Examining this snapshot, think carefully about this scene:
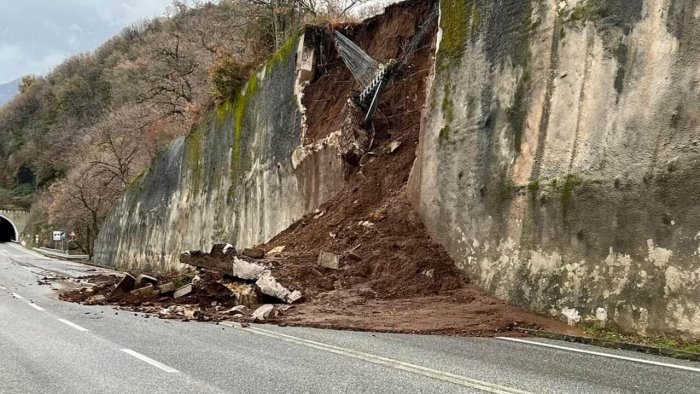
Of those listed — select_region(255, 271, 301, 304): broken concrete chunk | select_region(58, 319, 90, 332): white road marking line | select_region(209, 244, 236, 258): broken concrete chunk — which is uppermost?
select_region(209, 244, 236, 258): broken concrete chunk

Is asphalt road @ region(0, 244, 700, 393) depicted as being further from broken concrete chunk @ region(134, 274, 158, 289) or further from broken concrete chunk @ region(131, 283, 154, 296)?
broken concrete chunk @ region(134, 274, 158, 289)

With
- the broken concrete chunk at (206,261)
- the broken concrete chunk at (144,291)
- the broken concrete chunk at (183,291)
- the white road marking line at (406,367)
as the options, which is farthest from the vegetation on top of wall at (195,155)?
the white road marking line at (406,367)

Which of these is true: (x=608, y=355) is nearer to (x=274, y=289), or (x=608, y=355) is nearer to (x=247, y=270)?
(x=274, y=289)

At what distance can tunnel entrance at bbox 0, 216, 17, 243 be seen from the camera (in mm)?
99812

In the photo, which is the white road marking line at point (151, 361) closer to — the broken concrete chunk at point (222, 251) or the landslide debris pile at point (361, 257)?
the landslide debris pile at point (361, 257)

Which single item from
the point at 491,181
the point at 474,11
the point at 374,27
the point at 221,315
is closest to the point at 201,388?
the point at 221,315

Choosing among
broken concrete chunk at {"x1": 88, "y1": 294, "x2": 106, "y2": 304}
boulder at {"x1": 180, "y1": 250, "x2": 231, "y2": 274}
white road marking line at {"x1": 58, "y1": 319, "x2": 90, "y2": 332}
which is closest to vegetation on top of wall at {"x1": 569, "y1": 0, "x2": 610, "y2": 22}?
boulder at {"x1": 180, "y1": 250, "x2": 231, "y2": 274}

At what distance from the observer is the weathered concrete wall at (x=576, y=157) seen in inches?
351

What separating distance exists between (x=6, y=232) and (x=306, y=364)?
364 feet

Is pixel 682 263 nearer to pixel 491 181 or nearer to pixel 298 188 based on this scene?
pixel 491 181

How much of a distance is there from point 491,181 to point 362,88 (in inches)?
349

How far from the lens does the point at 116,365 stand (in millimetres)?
7598

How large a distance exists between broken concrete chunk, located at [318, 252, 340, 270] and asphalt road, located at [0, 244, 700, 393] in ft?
15.3

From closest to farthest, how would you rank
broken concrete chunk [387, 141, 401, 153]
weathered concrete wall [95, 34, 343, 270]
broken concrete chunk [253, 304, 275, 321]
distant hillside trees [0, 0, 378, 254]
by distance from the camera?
broken concrete chunk [253, 304, 275, 321], broken concrete chunk [387, 141, 401, 153], weathered concrete wall [95, 34, 343, 270], distant hillside trees [0, 0, 378, 254]
